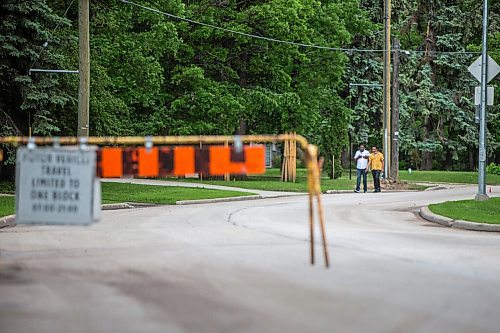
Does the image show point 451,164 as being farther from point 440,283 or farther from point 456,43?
point 440,283

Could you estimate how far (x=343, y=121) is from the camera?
48625 millimetres

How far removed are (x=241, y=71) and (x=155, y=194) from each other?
1752cm

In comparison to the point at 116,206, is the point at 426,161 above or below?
above

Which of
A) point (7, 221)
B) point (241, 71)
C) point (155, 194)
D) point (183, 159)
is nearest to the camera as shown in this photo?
point (183, 159)

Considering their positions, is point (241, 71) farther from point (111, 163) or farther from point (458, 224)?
point (111, 163)

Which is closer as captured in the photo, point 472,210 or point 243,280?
point 243,280

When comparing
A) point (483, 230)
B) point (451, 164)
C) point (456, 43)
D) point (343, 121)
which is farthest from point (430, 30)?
point (483, 230)

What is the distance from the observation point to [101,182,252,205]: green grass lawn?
27312 mm

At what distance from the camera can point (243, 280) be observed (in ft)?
34.1

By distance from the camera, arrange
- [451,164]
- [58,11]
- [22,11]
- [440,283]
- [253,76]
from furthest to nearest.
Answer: [451,164]
[253,76]
[58,11]
[22,11]
[440,283]

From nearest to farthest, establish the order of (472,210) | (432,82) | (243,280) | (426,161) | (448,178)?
1. (243,280)
2. (472,210)
3. (448,178)
4. (432,82)
5. (426,161)

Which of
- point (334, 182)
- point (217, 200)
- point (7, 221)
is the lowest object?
point (7, 221)

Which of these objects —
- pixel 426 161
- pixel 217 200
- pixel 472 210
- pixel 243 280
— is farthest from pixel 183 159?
pixel 426 161

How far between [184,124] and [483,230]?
83.8ft
